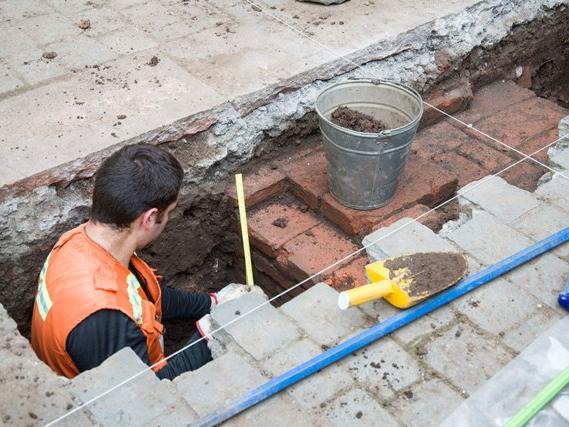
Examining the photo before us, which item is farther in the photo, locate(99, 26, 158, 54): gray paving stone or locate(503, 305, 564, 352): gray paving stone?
locate(99, 26, 158, 54): gray paving stone

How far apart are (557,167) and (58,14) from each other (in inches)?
137

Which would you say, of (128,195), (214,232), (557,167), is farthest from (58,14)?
(557,167)

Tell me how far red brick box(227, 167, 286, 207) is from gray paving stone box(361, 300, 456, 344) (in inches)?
52.6

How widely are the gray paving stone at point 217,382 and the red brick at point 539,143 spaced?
265 cm

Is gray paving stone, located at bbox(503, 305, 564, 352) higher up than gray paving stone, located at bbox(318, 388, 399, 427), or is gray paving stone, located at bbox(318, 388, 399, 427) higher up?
gray paving stone, located at bbox(503, 305, 564, 352)

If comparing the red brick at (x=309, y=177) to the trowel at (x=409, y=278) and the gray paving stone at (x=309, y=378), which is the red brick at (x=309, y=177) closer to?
the trowel at (x=409, y=278)

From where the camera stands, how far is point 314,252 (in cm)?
372

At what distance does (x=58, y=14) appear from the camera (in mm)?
4672

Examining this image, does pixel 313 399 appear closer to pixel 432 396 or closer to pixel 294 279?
pixel 432 396

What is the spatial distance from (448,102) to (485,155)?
510mm

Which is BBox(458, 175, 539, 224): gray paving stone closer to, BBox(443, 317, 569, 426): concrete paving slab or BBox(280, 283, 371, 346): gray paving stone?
BBox(443, 317, 569, 426): concrete paving slab

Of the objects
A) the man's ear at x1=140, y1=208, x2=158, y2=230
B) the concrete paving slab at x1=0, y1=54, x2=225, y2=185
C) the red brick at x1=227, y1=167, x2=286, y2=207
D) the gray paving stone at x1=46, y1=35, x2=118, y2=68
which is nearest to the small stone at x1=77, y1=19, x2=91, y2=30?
the gray paving stone at x1=46, y1=35, x2=118, y2=68

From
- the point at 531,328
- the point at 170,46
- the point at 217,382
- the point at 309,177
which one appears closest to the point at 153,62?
the point at 170,46

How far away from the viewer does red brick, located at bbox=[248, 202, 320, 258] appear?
3.81 m
